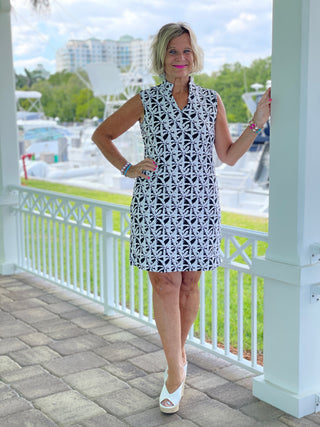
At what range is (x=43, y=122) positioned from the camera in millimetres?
11062

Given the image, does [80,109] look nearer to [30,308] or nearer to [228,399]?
[30,308]

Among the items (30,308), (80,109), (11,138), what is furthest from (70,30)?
(30,308)

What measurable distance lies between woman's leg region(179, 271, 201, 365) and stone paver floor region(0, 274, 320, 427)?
13.1 inches

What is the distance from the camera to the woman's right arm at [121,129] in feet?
7.75

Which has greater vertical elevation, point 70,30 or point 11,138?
point 70,30

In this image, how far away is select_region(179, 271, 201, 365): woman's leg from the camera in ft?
8.32

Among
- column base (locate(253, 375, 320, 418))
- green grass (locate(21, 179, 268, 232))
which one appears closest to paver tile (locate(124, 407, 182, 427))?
column base (locate(253, 375, 320, 418))

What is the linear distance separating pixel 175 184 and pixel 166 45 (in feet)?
1.84

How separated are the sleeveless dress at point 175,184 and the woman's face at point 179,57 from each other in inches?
2.5

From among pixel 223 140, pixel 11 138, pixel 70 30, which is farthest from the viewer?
pixel 70 30

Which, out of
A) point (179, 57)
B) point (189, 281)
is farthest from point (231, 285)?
point (179, 57)

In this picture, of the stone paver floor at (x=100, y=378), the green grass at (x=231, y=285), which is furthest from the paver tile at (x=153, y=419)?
the green grass at (x=231, y=285)

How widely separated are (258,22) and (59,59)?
3.69 metres

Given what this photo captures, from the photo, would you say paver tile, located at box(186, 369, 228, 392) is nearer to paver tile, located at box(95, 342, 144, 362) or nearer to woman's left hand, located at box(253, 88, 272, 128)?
paver tile, located at box(95, 342, 144, 362)
